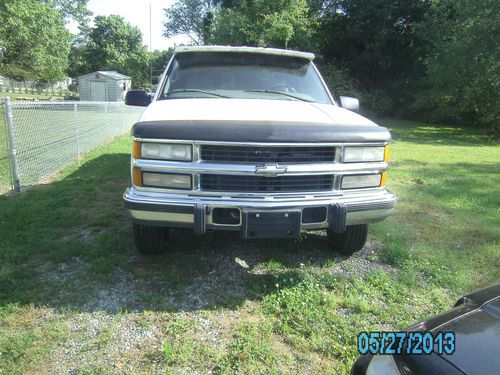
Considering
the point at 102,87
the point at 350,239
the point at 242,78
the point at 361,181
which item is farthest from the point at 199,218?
the point at 102,87

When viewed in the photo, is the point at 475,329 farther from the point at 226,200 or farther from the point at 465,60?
the point at 465,60

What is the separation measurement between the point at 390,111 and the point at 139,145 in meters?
28.6

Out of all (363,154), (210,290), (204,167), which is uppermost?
(363,154)

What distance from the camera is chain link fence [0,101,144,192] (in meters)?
5.82

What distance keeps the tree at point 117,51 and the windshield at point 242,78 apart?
50.5 metres

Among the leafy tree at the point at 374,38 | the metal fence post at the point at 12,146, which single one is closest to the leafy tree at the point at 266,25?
the leafy tree at the point at 374,38

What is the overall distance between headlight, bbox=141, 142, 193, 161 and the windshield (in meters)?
1.22

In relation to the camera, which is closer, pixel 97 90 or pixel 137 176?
pixel 137 176

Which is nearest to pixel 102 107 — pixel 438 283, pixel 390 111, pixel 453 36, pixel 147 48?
pixel 438 283

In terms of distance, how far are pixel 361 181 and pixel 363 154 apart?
221mm

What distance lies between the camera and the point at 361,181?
3328mm

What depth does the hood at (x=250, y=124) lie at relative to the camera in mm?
2939

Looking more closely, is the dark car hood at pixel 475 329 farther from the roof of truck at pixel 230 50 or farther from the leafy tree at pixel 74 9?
the leafy tree at pixel 74 9

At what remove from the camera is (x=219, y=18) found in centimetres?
2553
